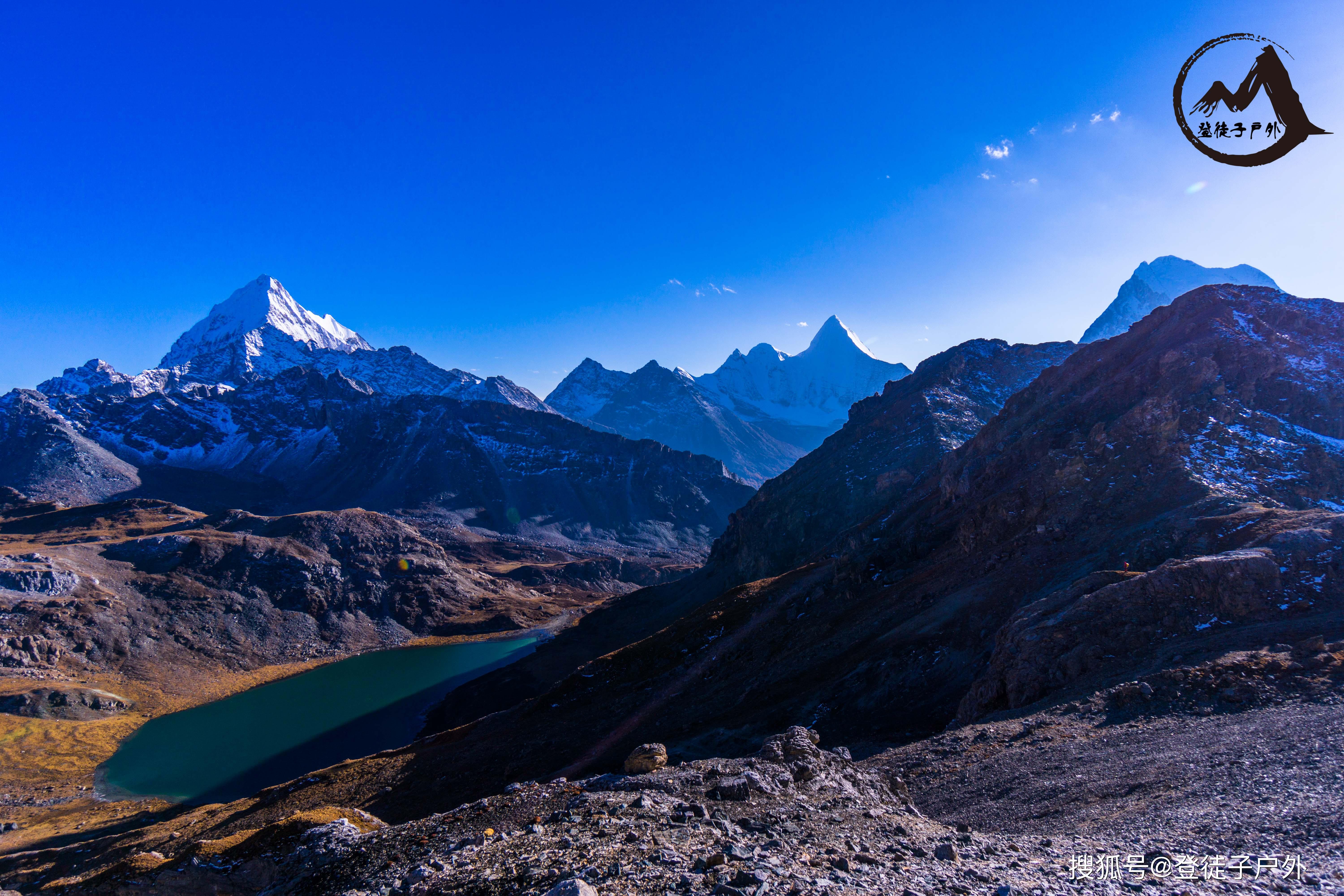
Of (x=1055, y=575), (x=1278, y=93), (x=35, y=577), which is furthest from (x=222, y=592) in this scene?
(x=1278, y=93)

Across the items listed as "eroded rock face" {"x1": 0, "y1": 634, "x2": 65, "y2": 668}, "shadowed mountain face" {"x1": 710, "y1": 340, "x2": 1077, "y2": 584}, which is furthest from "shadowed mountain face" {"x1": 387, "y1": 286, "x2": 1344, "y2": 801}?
"eroded rock face" {"x1": 0, "y1": 634, "x2": 65, "y2": 668}

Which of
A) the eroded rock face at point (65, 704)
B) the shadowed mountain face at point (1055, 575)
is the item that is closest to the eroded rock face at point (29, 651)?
the eroded rock face at point (65, 704)

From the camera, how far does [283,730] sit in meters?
67.3

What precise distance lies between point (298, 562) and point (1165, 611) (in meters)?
120

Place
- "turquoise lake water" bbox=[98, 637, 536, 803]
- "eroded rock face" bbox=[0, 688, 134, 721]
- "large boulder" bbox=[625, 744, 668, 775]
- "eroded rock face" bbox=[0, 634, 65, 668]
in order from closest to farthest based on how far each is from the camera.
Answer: "large boulder" bbox=[625, 744, 668, 775] < "turquoise lake water" bbox=[98, 637, 536, 803] < "eroded rock face" bbox=[0, 688, 134, 721] < "eroded rock face" bbox=[0, 634, 65, 668]

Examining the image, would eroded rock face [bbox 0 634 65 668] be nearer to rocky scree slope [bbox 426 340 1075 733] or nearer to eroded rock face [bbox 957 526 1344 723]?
rocky scree slope [bbox 426 340 1075 733]

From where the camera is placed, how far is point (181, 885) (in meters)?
18.3

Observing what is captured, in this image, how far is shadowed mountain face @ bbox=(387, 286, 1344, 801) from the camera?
22.2 m

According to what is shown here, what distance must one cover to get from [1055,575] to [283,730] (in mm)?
76701

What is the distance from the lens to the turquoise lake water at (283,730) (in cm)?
5472

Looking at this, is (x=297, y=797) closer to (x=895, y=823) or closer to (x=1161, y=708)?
(x=895, y=823)

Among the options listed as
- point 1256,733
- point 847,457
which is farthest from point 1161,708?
point 847,457

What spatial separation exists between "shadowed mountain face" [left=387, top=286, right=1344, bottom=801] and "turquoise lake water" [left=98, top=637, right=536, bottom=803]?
28138 millimetres

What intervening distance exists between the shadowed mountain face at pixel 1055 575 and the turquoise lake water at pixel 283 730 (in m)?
28.1
